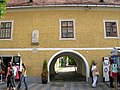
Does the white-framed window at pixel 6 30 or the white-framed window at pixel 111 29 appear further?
the white-framed window at pixel 6 30

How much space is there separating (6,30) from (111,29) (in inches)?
398

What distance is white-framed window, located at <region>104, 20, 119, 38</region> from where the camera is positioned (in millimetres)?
21125

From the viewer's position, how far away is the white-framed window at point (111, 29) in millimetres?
21125

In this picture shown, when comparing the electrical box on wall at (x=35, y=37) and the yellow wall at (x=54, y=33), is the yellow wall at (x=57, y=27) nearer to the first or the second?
the yellow wall at (x=54, y=33)

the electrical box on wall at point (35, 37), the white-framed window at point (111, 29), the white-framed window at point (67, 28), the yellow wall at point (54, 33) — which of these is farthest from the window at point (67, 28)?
the white-framed window at point (111, 29)

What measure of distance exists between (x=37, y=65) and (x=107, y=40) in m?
6.94

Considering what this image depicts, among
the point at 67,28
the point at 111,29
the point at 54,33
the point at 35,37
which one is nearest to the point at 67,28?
the point at 67,28

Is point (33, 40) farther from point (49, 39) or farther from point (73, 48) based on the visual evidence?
point (73, 48)

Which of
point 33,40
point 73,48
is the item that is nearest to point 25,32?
point 33,40

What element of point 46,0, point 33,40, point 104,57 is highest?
point 46,0

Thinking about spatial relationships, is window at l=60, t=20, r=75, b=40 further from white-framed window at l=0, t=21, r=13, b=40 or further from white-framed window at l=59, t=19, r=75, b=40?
white-framed window at l=0, t=21, r=13, b=40

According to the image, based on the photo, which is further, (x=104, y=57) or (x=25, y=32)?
(x=25, y=32)

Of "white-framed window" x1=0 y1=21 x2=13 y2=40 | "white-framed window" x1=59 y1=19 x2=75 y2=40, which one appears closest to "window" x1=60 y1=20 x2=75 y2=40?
"white-framed window" x1=59 y1=19 x2=75 y2=40

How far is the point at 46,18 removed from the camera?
21.3 m
